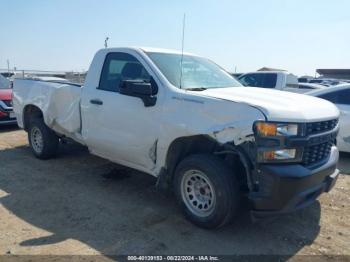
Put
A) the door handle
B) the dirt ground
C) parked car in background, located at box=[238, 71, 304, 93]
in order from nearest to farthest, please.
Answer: the dirt ground < the door handle < parked car in background, located at box=[238, 71, 304, 93]

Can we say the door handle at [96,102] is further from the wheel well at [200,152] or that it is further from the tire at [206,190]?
the tire at [206,190]

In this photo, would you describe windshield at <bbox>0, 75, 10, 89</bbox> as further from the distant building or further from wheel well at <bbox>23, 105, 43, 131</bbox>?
the distant building

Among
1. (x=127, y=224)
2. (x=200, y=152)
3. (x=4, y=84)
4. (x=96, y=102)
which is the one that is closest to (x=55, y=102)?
(x=96, y=102)

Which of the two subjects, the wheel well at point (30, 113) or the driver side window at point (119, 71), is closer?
the driver side window at point (119, 71)

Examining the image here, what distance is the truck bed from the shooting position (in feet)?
19.3

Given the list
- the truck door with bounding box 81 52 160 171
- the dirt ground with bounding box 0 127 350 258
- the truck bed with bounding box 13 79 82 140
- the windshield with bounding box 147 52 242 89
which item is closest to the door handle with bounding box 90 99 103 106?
the truck door with bounding box 81 52 160 171

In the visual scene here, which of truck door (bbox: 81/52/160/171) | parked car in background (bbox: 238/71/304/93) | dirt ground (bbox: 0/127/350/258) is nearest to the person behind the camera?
dirt ground (bbox: 0/127/350/258)

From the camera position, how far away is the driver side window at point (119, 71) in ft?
16.3

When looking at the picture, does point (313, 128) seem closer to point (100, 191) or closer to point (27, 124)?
point (100, 191)

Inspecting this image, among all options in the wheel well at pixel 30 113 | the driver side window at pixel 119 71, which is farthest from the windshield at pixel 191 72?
the wheel well at pixel 30 113

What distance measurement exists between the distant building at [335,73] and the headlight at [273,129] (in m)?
44.2

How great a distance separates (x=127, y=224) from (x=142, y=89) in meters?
1.57

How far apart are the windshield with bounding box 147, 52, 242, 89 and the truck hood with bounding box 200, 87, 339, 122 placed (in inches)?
12.0

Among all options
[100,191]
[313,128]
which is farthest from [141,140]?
[313,128]
